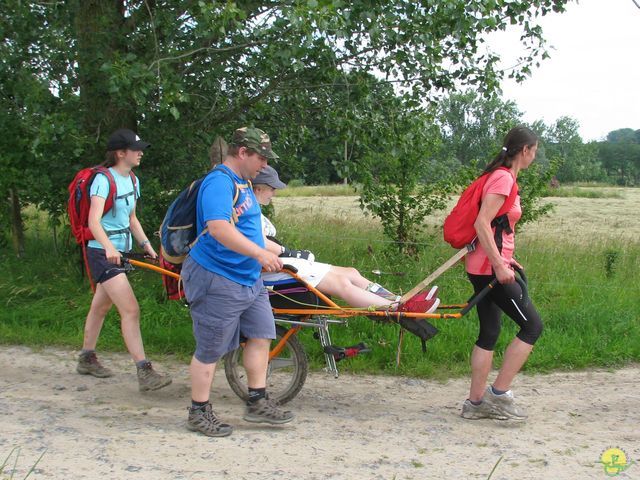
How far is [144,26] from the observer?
7.48m

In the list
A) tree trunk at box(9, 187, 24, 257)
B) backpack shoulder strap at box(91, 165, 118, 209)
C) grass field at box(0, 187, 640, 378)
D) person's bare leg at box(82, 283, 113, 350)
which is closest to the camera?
backpack shoulder strap at box(91, 165, 118, 209)

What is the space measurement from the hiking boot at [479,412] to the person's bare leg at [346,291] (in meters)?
0.95

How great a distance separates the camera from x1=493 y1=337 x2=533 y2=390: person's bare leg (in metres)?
4.88

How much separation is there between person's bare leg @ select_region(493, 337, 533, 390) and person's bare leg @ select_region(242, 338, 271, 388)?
1.63 meters

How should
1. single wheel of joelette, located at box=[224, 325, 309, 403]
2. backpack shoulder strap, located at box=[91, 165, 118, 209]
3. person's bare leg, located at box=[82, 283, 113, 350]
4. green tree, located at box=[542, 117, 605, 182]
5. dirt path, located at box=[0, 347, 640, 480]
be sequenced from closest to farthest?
dirt path, located at box=[0, 347, 640, 480] < single wheel of joelette, located at box=[224, 325, 309, 403] < backpack shoulder strap, located at box=[91, 165, 118, 209] < person's bare leg, located at box=[82, 283, 113, 350] < green tree, located at box=[542, 117, 605, 182]

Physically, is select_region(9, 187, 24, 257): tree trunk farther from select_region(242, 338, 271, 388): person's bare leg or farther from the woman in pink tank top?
the woman in pink tank top

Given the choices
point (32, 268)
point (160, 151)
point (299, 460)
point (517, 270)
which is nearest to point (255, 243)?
point (299, 460)

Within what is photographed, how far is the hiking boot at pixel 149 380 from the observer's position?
5336 millimetres

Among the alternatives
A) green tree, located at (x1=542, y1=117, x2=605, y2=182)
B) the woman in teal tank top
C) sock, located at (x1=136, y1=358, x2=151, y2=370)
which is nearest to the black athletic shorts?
the woman in teal tank top

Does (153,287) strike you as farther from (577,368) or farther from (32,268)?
(577,368)

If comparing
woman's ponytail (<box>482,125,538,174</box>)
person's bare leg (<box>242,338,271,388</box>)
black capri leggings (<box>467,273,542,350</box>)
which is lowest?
person's bare leg (<box>242,338,271,388</box>)

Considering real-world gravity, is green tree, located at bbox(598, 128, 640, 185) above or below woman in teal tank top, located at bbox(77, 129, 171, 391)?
above

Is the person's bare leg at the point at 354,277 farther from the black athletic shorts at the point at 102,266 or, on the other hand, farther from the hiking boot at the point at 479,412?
the black athletic shorts at the point at 102,266

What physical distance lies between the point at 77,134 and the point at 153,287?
183 cm
